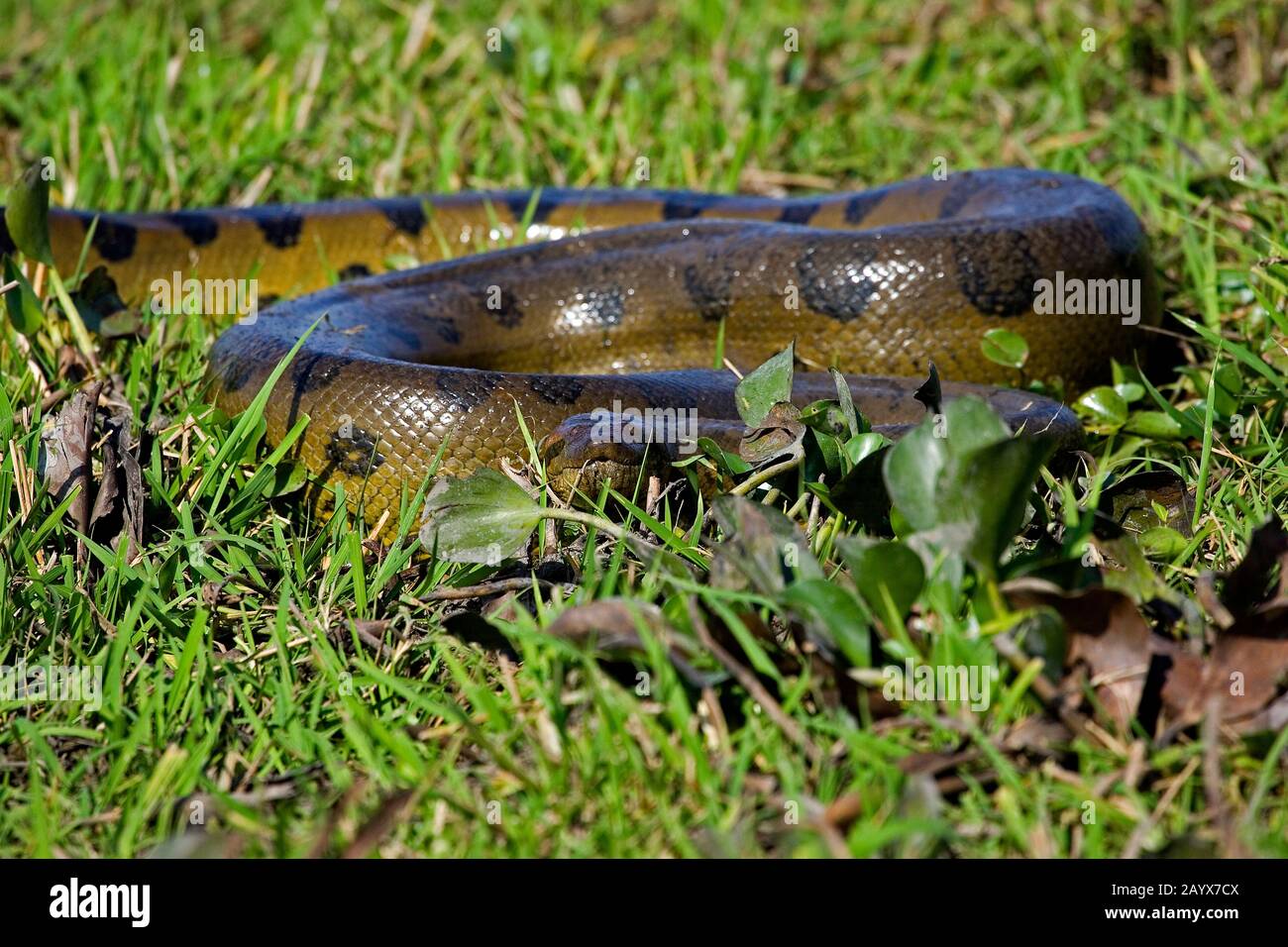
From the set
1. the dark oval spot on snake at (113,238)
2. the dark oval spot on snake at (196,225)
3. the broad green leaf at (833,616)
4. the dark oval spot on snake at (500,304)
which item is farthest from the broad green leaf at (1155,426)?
the dark oval spot on snake at (113,238)

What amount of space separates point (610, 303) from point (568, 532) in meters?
1.94

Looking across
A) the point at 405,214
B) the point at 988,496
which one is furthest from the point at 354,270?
the point at 988,496

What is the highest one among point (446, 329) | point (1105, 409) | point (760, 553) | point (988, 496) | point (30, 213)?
point (30, 213)

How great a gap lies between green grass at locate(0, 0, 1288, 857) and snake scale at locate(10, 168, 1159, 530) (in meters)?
0.30

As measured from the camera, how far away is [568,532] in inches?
141

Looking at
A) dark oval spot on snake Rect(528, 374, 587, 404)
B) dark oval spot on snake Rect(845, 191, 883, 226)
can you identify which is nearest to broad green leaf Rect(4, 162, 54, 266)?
dark oval spot on snake Rect(528, 374, 587, 404)

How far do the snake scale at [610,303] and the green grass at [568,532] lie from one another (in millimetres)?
303

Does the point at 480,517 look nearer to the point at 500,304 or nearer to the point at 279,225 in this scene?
the point at 500,304

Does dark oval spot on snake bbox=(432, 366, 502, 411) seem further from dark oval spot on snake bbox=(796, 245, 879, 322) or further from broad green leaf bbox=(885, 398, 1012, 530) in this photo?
broad green leaf bbox=(885, 398, 1012, 530)

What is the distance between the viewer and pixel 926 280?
483cm
